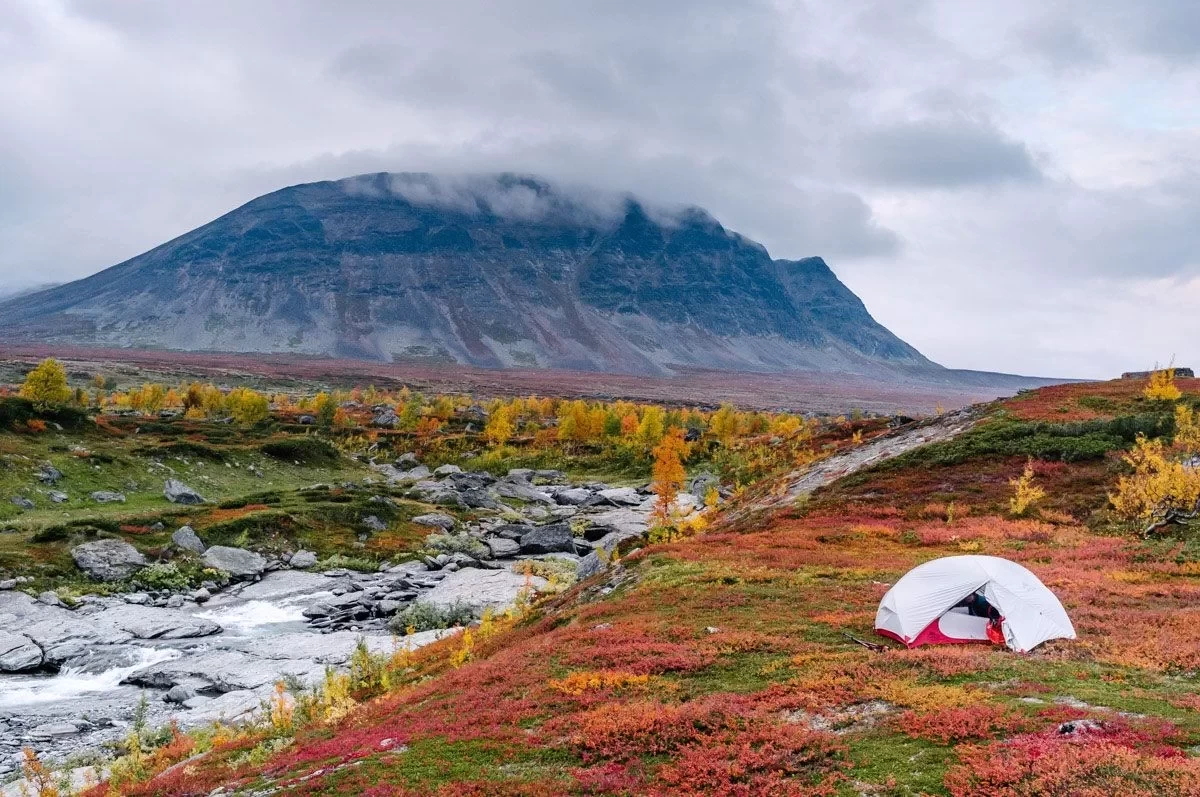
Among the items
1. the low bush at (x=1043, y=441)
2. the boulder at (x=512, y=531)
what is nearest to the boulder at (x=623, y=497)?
the boulder at (x=512, y=531)

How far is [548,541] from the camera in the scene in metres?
61.8

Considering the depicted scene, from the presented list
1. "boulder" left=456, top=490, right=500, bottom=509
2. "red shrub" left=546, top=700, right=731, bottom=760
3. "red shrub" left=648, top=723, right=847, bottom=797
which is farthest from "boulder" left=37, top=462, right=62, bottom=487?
"red shrub" left=648, top=723, right=847, bottom=797

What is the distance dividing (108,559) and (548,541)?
1219 inches

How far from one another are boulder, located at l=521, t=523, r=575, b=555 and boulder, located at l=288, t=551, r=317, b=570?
1664 centimetres

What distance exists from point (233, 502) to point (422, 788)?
180 feet

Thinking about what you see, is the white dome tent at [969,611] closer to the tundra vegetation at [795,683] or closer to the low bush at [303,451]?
the tundra vegetation at [795,683]

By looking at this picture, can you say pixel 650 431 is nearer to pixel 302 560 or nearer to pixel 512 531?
pixel 512 531

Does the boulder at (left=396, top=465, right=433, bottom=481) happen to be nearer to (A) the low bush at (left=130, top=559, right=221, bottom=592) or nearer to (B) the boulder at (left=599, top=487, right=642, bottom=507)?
(B) the boulder at (left=599, top=487, right=642, bottom=507)

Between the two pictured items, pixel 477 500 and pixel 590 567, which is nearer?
pixel 590 567

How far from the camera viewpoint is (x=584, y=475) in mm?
108562

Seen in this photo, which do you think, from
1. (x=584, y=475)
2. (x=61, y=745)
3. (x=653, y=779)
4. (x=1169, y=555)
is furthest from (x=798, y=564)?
(x=584, y=475)

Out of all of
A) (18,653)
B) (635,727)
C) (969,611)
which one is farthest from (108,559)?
(969,611)

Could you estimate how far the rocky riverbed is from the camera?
2847 centimetres

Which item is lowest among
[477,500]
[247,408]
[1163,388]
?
[477,500]
